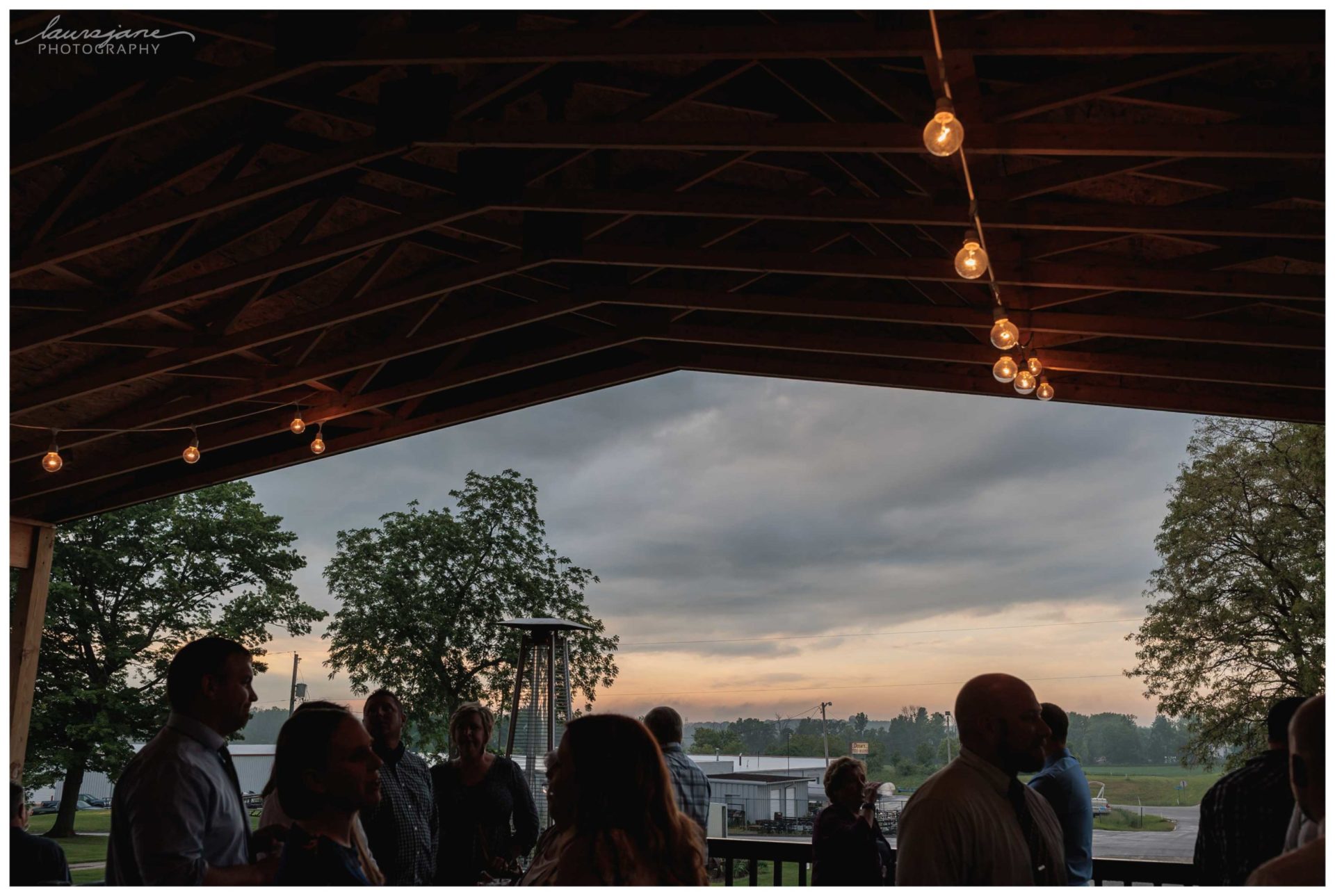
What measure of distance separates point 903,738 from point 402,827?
Result: 1175 centimetres

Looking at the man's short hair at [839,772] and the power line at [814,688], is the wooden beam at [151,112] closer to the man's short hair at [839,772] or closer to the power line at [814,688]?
the man's short hair at [839,772]

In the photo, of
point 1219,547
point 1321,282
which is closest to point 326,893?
point 1321,282

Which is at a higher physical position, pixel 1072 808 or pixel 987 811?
pixel 987 811

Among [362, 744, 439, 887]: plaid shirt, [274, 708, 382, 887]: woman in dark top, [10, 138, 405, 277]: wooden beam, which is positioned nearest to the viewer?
[274, 708, 382, 887]: woman in dark top

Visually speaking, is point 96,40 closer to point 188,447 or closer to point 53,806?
point 188,447

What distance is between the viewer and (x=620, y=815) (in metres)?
2.26

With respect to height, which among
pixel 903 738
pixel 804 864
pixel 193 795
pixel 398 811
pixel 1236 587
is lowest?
pixel 804 864

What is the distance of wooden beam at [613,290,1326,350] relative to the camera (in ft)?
21.9

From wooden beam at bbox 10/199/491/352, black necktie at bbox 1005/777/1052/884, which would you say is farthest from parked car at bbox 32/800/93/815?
black necktie at bbox 1005/777/1052/884

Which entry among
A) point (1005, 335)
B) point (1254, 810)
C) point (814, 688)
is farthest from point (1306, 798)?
point (814, 688)

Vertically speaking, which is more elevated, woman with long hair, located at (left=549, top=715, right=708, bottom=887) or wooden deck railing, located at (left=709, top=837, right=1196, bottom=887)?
woman with long hair, located at (left=549, top=715, right=708, bottom=887)

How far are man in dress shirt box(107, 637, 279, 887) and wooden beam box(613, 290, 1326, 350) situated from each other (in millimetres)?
5148

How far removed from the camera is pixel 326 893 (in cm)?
207

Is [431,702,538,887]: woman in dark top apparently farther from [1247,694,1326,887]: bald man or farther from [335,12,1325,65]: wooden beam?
[1247,694,1326,887]: bald man
